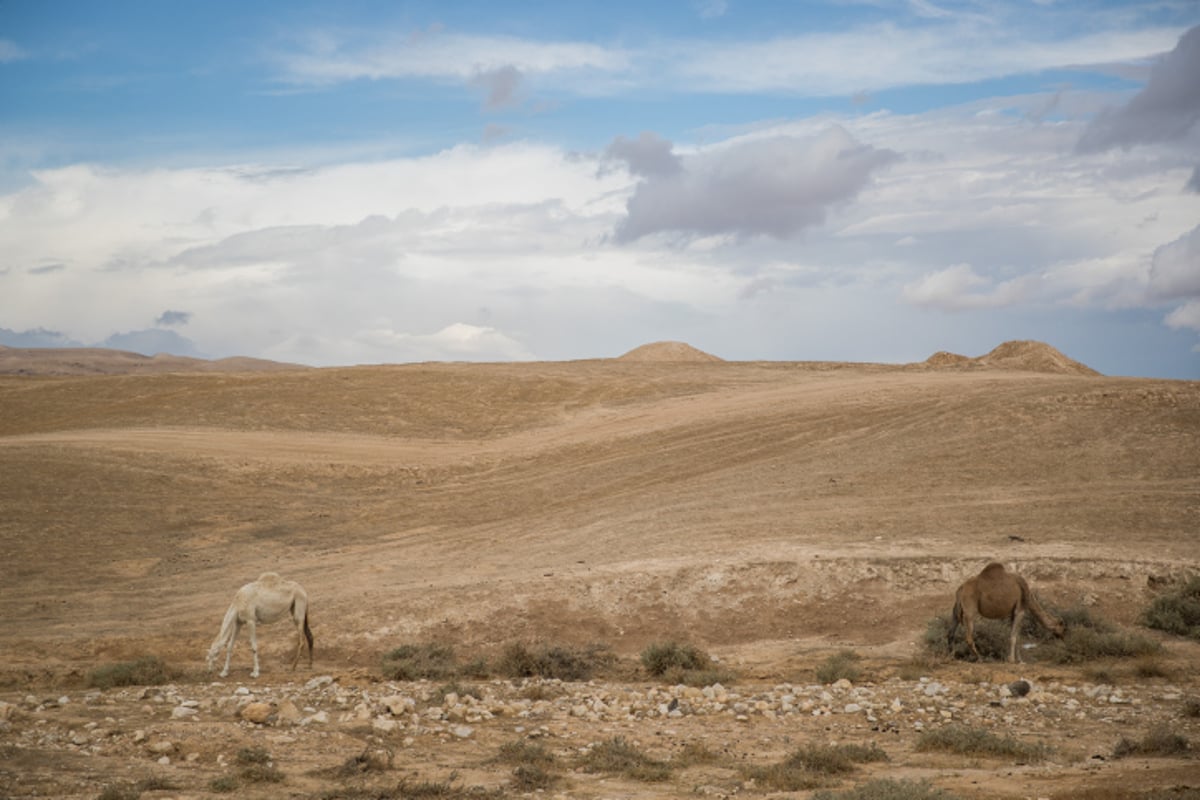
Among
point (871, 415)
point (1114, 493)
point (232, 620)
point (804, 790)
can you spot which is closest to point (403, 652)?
point (232, 620)

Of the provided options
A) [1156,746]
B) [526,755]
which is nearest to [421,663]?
[526,755]

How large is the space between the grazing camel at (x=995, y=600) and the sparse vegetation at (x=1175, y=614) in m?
2.77

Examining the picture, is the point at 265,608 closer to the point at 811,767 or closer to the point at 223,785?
the point at 223,785

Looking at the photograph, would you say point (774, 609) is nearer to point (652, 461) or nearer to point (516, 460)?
point (652, 461)

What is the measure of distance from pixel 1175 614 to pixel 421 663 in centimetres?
1150

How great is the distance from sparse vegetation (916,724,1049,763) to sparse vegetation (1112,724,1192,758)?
2.28ft

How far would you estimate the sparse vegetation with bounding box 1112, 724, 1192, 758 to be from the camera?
9836 mm

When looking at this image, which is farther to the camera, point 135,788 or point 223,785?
point 223,785

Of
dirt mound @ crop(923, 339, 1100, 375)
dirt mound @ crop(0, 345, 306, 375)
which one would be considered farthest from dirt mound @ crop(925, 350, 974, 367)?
dirt mound @ crop(0, 345, 306, 375)

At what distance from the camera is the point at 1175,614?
1567 cm

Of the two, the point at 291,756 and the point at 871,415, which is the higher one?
the point at 871,415

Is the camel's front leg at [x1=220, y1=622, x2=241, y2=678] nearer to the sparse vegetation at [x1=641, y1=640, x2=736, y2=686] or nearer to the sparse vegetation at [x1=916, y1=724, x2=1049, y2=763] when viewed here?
the sparse vegetation at [x1=641, y1=640, x2=736, y2=686]

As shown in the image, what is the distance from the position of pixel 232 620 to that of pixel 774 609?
30.1 feet

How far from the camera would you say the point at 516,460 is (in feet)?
116
